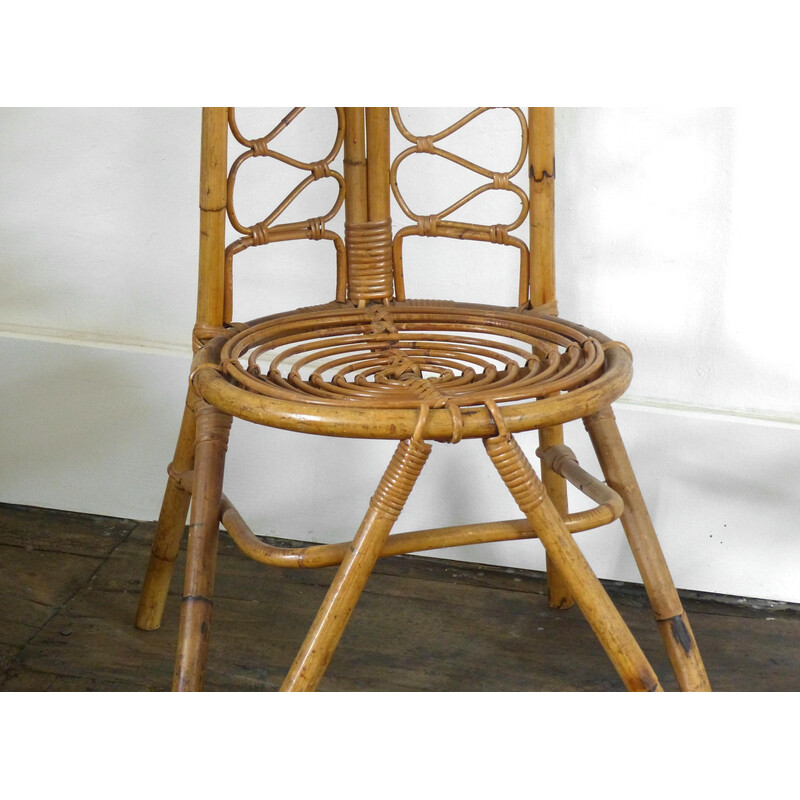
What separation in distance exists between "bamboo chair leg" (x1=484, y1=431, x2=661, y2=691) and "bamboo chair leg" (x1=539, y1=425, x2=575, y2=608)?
243 millimetres

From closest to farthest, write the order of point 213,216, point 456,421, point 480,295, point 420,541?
point 456,421 < point 420,541 < point 213,216 < point 480,295

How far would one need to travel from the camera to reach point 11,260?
163 centimetres

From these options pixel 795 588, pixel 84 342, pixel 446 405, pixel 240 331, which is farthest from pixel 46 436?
pixel 795 588

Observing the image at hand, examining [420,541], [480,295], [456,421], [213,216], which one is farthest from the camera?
[480,295]

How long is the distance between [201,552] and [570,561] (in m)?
0.38

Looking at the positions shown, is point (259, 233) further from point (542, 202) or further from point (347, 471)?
point (347, 471)

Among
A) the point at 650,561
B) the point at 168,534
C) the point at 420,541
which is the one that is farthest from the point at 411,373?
the point at 168,534

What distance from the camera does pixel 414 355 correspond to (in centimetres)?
117

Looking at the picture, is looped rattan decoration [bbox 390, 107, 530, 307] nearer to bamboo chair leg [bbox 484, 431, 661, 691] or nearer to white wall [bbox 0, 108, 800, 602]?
white wall [bbox 0, 108, 800, 602]

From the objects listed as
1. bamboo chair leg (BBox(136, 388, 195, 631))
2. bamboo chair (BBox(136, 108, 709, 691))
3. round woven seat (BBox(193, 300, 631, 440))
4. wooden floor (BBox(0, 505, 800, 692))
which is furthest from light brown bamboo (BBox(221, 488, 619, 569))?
wooden floor (BBox(0, 505, 800, 692))

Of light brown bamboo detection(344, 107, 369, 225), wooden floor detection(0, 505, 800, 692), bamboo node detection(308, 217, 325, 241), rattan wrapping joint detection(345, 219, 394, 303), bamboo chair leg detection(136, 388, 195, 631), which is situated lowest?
wooden floor detection(0, 505, 800, 692)

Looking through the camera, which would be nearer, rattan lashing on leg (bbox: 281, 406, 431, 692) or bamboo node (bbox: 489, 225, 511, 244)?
rattan lashing on leg (bbox: 281, 406, 431, 692)

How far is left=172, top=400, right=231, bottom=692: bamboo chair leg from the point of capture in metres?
1.02
